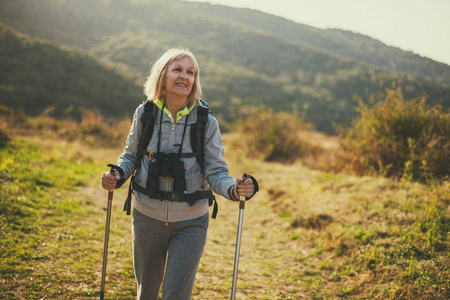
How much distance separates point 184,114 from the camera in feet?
8.47

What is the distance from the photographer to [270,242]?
6.60m

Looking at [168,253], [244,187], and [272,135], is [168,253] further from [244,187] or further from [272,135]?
[272,135]

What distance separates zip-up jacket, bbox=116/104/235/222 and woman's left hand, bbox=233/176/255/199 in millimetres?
79

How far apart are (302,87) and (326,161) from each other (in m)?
37.7

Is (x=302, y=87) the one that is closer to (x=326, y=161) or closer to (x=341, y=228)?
(x=326, y=161)

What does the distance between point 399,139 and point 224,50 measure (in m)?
51.6

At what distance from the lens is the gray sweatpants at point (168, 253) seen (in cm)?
237

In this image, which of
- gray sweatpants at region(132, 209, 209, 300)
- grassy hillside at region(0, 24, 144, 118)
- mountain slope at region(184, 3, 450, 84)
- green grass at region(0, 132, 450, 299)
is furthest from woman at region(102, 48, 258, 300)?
grassy hillside at region(0, 24, 144, 118)

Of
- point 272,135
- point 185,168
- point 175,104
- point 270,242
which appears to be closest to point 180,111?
point 175,104

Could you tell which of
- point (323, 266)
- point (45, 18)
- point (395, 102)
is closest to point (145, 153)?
point (323, 266)

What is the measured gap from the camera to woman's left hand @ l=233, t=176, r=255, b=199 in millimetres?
2326

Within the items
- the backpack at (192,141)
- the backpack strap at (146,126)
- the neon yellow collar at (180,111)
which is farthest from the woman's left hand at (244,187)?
the backpack strap at (146,126)

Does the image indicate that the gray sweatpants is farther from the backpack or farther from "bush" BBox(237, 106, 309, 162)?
"bush" BBox(237, 106, 309, 162)

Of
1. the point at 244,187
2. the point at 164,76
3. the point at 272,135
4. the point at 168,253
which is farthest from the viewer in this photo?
the point at 272,135
